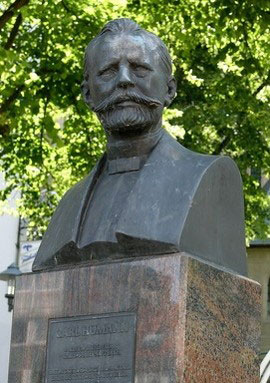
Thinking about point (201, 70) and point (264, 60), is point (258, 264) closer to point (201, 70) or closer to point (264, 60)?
point (201, 70)

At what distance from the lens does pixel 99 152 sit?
20.4 m

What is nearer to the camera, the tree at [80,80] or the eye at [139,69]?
the eye at [139,69]

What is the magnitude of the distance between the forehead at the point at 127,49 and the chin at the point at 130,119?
0.30 metres

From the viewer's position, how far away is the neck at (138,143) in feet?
26.3

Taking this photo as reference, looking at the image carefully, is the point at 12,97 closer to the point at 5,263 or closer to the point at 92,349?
the point at 92,349

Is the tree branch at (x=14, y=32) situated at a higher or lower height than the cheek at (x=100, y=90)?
higher

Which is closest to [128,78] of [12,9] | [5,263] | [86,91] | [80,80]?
[86,91]

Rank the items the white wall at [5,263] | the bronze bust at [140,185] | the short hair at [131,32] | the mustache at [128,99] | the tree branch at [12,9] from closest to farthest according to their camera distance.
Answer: the bronze bust at [140,185] < the mustache at [128,99] < the short hair at [131,32] < the tree branch at [12,9] < the white wall at [5,263]

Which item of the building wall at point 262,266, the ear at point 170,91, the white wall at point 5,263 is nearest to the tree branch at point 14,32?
the ear at point 170,91

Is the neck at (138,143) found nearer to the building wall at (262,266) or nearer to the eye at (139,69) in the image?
the eye at (139,69)

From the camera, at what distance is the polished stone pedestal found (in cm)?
725

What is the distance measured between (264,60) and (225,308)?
11568 mm

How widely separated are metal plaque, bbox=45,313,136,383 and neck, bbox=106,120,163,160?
103cm

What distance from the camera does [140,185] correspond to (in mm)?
7809
